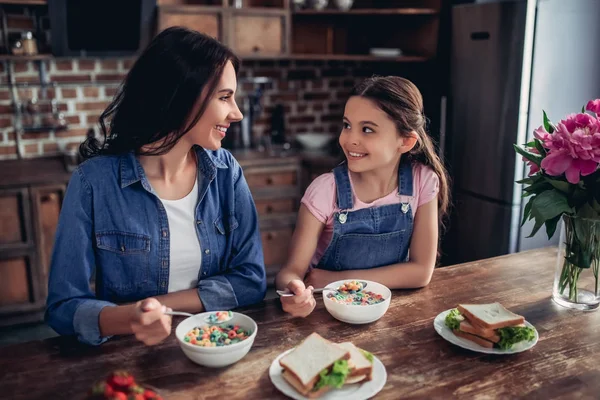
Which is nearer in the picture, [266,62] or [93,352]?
[93,352]

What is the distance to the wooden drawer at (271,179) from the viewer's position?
3.38m

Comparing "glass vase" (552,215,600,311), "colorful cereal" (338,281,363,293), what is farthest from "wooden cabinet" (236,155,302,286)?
"glass vase" (552,215,600,311)

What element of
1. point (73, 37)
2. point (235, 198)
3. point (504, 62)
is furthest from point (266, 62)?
point (235, 198)

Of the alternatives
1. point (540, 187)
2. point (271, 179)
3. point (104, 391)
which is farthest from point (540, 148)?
point (271, 179)

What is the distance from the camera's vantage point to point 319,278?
159 cm

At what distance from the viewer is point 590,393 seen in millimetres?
1088

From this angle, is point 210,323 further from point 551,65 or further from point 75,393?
point 551,65

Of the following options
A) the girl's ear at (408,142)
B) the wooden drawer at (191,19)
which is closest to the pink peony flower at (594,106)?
the girl's ear at (408,142)

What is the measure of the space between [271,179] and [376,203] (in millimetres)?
1754

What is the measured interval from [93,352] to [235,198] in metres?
0.57

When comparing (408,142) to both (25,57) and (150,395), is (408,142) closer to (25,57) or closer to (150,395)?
(150,395)

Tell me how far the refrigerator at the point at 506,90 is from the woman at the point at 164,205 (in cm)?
191

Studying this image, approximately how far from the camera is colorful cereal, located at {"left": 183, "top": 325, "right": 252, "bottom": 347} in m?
1.16

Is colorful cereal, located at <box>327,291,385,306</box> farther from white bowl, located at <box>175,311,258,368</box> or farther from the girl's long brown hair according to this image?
the girl's long brown hair
